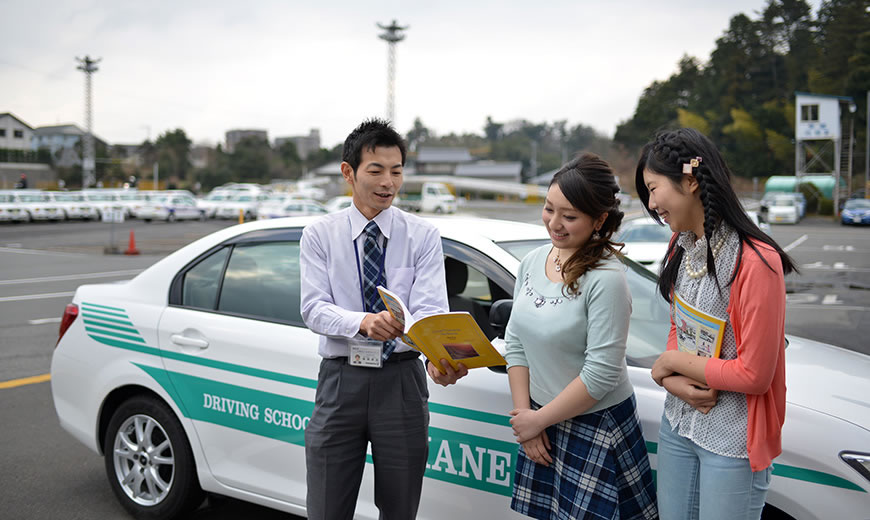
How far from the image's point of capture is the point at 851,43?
194ft

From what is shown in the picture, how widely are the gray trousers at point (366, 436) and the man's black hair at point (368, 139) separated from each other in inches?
29.0

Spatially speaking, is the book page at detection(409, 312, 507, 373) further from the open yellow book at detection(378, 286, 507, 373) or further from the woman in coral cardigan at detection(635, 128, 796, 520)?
the woman in coral cardigan at detection(635, 128, 796, 520)

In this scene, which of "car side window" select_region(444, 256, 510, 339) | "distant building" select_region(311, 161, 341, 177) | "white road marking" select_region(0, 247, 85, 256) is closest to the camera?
"car side window" select_region(444, 256, 510, 339)

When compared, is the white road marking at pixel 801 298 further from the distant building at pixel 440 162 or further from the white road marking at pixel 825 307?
the distant building at pixel 440 162

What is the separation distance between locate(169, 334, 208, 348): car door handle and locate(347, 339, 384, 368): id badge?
132 cm

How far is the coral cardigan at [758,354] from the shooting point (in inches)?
72.9

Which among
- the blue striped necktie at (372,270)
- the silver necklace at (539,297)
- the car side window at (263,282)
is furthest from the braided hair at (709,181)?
the car side window at (263,282)

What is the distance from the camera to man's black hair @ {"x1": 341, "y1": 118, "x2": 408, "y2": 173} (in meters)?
2.46

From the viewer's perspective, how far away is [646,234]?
11266 mm

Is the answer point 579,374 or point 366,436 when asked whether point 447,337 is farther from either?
point 366,436

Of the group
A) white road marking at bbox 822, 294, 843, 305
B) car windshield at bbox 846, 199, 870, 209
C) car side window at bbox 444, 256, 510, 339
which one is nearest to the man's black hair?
car side window at bbox 444, 256, 510, 339

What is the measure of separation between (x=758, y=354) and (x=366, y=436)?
1330mm

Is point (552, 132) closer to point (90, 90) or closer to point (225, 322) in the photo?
point (90, 90)

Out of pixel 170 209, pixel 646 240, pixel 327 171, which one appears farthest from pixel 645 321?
pixel 327 171
